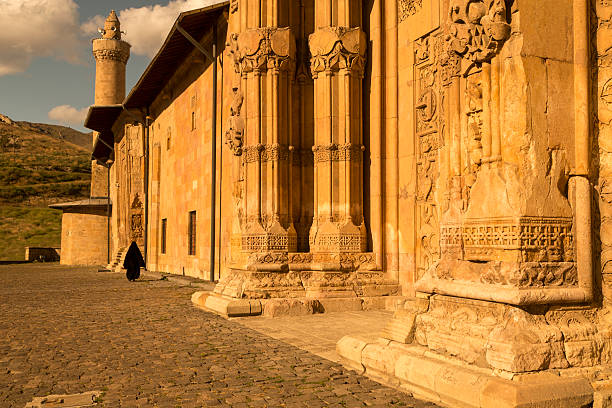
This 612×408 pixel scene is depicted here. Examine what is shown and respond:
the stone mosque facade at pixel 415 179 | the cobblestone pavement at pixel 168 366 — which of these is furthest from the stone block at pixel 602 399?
the cobblestone pavement at pixel 168 366

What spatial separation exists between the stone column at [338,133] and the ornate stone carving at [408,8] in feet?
2.40

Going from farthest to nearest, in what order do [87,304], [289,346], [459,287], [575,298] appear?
1. [87,304]
2. [289,346]
3. [459,287]
4. [575,298]

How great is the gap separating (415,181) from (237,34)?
4157 mm

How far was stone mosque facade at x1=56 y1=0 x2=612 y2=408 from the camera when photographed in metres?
4.46

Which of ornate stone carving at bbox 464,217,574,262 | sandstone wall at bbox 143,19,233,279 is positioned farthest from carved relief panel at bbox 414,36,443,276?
sandstone wall at bbox 143,19,233,279

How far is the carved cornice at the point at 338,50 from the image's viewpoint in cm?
1005

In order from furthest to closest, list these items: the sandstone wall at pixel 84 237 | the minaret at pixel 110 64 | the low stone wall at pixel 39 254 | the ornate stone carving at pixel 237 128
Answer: the minaret at pixel 110 64
the low stone wall at pixel 39 254
the sandstone wall at pixel 84 237
the ornate stone carving at pixel 237 128

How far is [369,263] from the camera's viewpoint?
991cm

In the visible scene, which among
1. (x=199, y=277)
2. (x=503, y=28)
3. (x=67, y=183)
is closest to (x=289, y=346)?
(x=503, y=28)

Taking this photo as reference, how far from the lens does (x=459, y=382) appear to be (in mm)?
4156

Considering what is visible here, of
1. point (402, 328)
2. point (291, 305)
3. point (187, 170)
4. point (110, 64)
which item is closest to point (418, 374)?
point (402, 328)

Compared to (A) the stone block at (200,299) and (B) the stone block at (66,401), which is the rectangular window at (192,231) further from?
(B) the stone block at (66,401)

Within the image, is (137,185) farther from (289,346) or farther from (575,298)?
(575,298)

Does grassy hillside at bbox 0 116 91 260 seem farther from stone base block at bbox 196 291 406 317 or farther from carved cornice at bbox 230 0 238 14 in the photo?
stone base block at bbox 196 291 406 317
